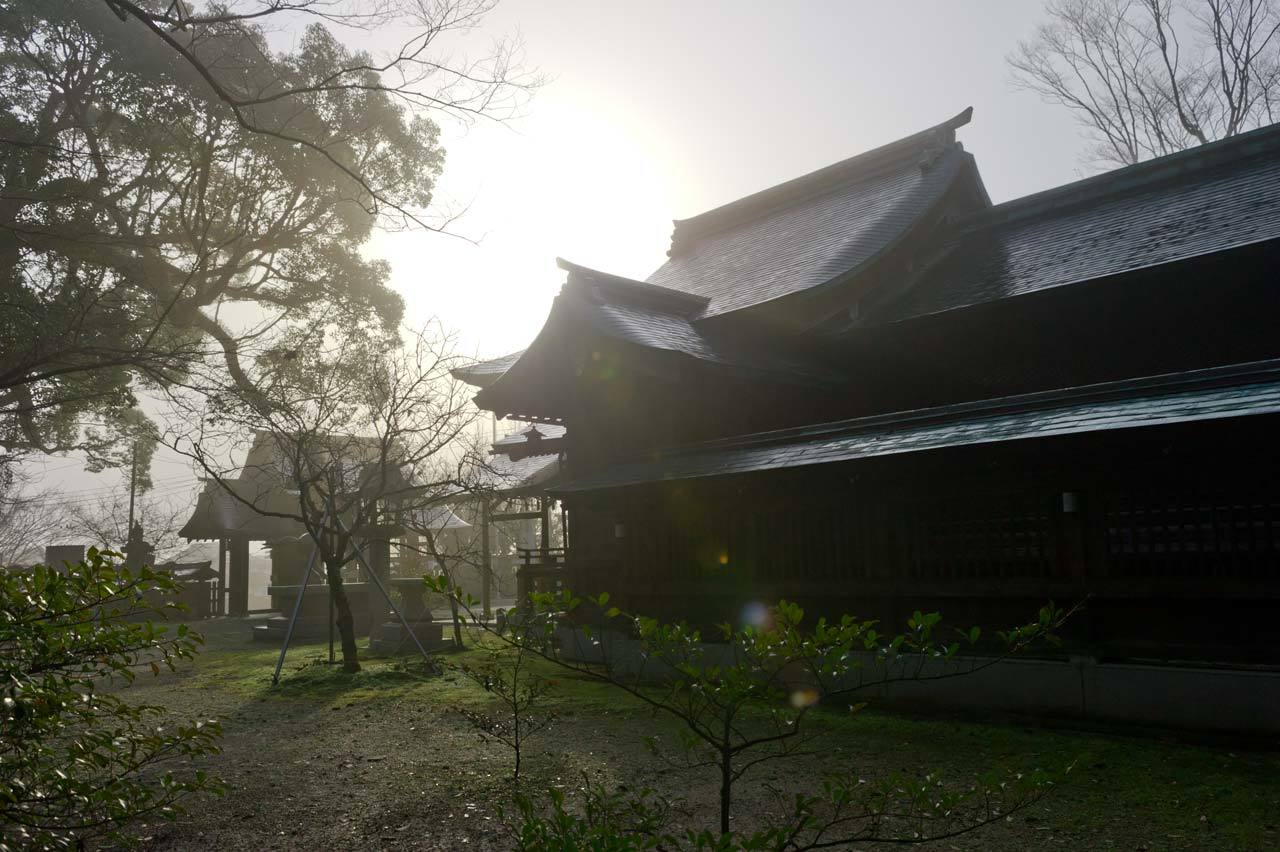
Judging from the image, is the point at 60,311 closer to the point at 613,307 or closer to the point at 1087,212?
the point at 613,307

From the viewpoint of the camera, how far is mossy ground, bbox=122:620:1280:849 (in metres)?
5.27

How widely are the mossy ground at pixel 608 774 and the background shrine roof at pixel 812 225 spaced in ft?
24.4

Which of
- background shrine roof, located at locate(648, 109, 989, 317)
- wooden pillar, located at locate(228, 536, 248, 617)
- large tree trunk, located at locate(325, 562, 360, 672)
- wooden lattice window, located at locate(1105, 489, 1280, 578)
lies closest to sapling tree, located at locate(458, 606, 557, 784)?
large tree trunk, located at locate(325, 562, 360, 672)

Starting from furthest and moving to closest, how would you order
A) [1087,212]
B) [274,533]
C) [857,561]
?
[274,533], [1087,212], [857,561]

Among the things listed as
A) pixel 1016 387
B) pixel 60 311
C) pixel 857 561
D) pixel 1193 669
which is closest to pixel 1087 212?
pixel 1016 387

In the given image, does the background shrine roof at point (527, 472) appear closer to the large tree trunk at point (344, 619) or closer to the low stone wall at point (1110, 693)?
the large tree trunk at point (344, 619)

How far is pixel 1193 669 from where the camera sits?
7.18m

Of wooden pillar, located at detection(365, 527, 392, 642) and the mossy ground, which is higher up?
wooden pillar, located at detection(365, 527, 392, 642)

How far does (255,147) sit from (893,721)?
13.3m

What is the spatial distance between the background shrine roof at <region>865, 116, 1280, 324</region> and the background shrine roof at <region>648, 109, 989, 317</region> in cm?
116

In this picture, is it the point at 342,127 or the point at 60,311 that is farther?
the point at 342,127

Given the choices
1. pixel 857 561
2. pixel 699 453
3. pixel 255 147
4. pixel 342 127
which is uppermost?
pixel 342 127

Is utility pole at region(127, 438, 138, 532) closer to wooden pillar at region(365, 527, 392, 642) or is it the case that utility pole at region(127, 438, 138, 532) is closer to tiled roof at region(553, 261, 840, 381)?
wooden pillar at region(365, 527, 392, 642)

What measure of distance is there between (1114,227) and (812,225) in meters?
6.37
